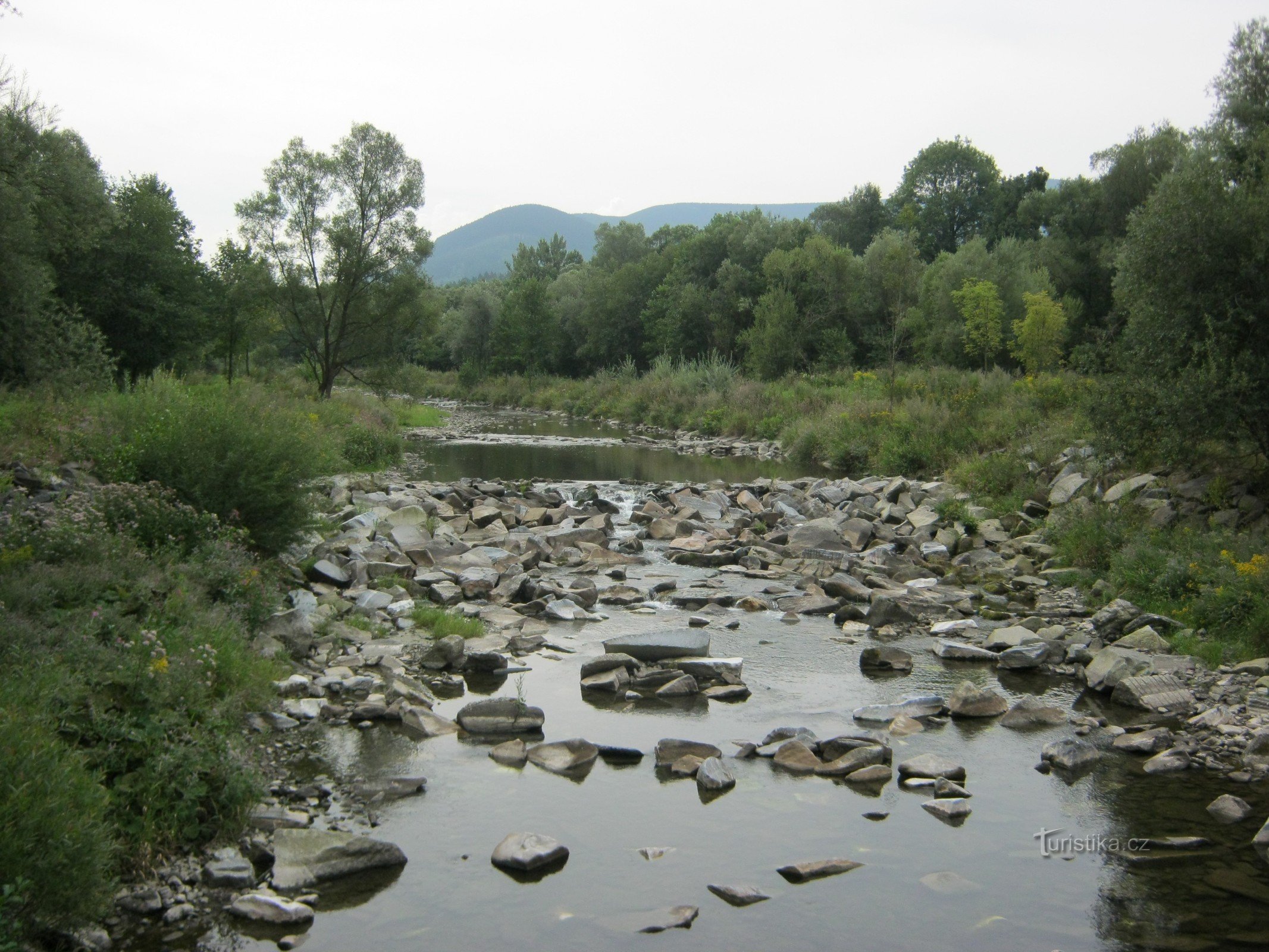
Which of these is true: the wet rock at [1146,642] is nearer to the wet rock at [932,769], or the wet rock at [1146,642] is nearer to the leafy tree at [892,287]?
the wet rock at [932,769]

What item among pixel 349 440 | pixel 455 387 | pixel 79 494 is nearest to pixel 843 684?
pixel 79 494

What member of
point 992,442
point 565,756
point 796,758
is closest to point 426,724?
point 565,756

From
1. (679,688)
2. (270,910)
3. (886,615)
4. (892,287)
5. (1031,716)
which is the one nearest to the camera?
(270,910)

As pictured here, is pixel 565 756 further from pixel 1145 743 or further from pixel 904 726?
pixel 1145 743

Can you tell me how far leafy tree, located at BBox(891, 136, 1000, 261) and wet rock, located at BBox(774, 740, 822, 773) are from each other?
6516cm

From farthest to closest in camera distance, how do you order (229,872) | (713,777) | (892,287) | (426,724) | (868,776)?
(892,287) → (426,724) → (868,776) → (713,777) → (229,872)

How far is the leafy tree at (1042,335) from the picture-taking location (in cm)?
3145

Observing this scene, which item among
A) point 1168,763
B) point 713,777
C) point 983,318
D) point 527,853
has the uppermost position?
point 983,318

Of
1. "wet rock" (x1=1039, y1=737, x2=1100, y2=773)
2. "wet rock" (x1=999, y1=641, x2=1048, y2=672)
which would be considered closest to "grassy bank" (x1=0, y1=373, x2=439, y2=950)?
"wet rock" (x1=1039, y1=737, x2=1100, y2=773)

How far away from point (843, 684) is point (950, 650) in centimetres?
174

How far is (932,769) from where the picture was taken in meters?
7.24

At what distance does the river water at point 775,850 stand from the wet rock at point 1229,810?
0.28 feet

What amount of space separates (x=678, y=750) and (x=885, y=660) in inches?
137

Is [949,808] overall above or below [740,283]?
below
